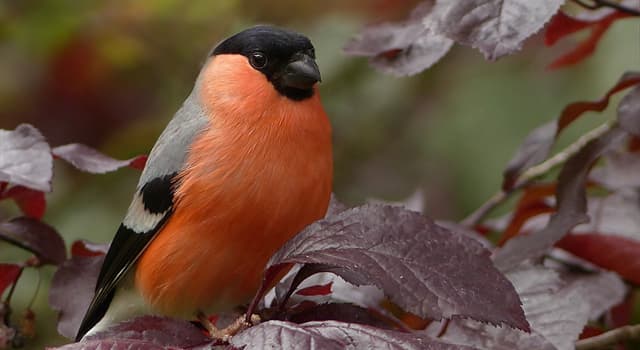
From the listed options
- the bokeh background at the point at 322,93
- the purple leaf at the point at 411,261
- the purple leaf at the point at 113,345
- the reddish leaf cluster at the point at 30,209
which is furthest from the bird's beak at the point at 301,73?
the bokeh background at the point at 322,93

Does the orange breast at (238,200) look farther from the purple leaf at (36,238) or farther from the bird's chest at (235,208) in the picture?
Result: the purple leaf at (36,238)

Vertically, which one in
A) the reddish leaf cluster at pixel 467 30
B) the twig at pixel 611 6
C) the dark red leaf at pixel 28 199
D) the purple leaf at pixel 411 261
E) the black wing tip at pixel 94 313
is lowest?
the black wing tip at pixel 94 313

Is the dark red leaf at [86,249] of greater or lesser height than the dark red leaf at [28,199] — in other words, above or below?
below

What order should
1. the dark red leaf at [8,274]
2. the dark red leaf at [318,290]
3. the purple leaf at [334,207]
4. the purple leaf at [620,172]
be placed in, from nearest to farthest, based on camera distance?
the dark red leaf at [318,290] → the dark red leaf at [8,274] → the purple leaf at [334,207] → the purple leaf at [620,172]

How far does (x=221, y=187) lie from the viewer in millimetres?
2365

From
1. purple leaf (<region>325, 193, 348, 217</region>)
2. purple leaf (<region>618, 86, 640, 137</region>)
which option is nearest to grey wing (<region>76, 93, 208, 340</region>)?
purple leaf (<region>325, 193, 348, 217</region>)

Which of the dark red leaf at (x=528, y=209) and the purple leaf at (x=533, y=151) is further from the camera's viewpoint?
the dark red leaf at (x=528, y=209)

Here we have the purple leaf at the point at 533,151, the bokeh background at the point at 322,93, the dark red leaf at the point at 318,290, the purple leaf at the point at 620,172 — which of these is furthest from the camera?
the bokeh background at the point at 322,93

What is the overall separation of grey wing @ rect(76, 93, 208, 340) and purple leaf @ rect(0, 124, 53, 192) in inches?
16.9

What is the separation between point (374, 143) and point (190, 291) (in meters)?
2.89

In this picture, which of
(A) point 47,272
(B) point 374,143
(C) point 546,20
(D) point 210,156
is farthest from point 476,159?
(C) point 546,20

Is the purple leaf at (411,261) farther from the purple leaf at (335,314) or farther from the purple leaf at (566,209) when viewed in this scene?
the purple leaf at (566,209)

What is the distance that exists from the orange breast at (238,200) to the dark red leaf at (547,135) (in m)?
0.50

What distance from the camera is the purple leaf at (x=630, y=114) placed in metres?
2.23
